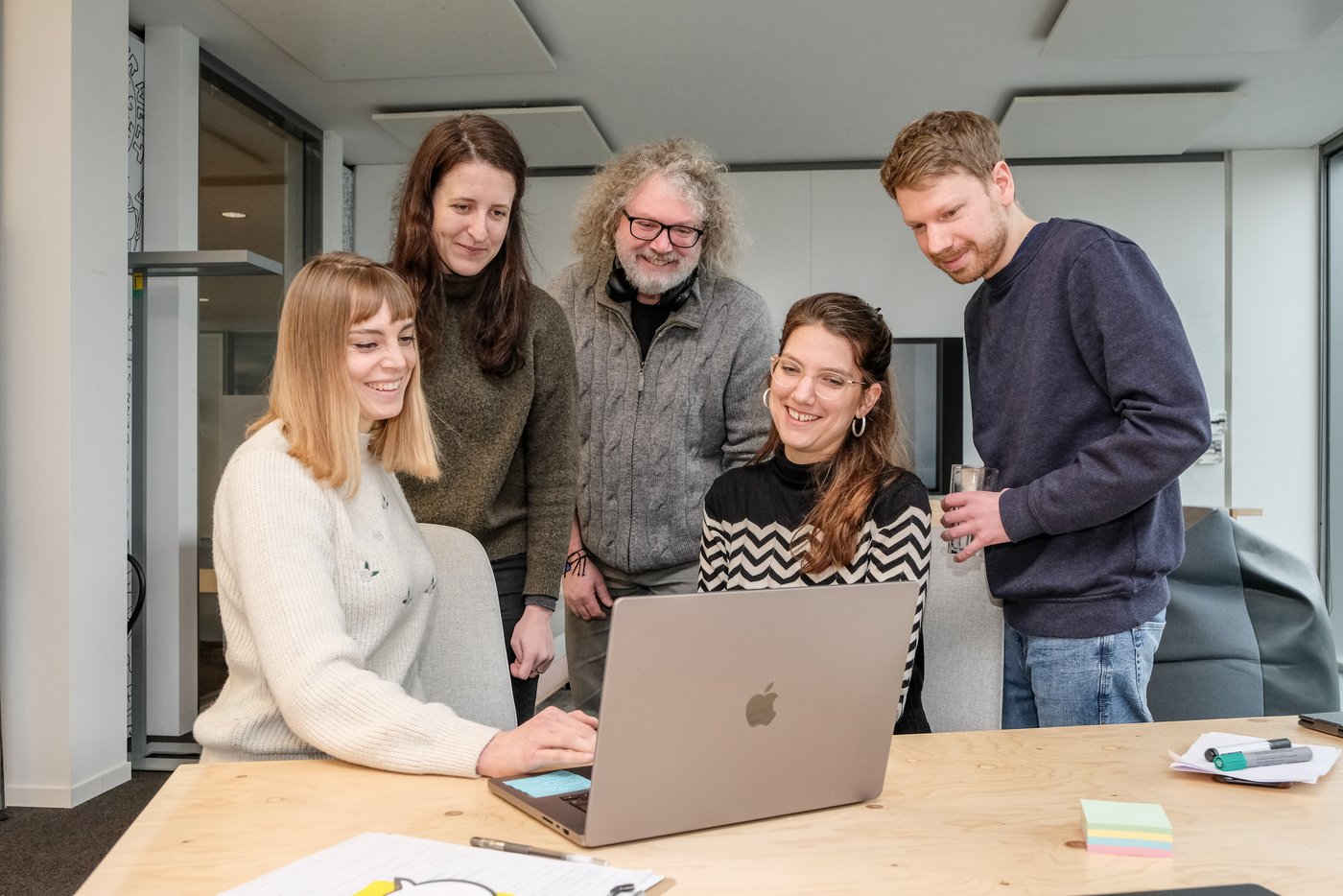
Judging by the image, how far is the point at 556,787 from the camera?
Result: 3.44 ft

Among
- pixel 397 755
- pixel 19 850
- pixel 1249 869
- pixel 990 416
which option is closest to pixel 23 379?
pixel 19 850

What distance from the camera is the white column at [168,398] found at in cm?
382

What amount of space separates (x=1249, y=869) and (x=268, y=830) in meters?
0.88

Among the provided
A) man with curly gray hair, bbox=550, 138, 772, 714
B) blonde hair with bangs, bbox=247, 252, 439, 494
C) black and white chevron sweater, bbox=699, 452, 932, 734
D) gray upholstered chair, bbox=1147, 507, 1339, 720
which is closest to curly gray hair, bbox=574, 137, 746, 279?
man with curly gray hair, bbox=550, 138, 772, 714

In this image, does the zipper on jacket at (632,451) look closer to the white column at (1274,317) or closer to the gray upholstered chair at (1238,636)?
the gray upholstered chair at (1238,636)

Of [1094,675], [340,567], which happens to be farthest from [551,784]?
[1094,675]

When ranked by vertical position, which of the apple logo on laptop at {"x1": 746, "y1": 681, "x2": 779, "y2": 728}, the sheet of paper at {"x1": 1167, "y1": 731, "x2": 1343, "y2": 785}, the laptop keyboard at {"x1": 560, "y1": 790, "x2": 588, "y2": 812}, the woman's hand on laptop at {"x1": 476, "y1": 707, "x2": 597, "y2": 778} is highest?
the apple logo on laptop at {"x1": 746, "y1": 681, "x2": 779, "y2": 728}

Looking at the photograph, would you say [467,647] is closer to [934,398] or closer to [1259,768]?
[1259,768]

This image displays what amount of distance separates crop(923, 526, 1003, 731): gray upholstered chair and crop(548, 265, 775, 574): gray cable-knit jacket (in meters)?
0.69

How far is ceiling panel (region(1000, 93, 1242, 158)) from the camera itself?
4.46 m

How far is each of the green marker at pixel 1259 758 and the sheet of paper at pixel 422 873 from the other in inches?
26.7

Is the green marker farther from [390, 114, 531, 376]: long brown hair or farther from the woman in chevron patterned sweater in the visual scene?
[390, 114, 531, 376]: long brown hair

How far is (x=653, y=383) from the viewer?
7.28 feet

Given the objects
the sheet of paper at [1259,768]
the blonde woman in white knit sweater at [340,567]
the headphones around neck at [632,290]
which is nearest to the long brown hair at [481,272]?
the blonde woman in white knit sweater at [340,567]
